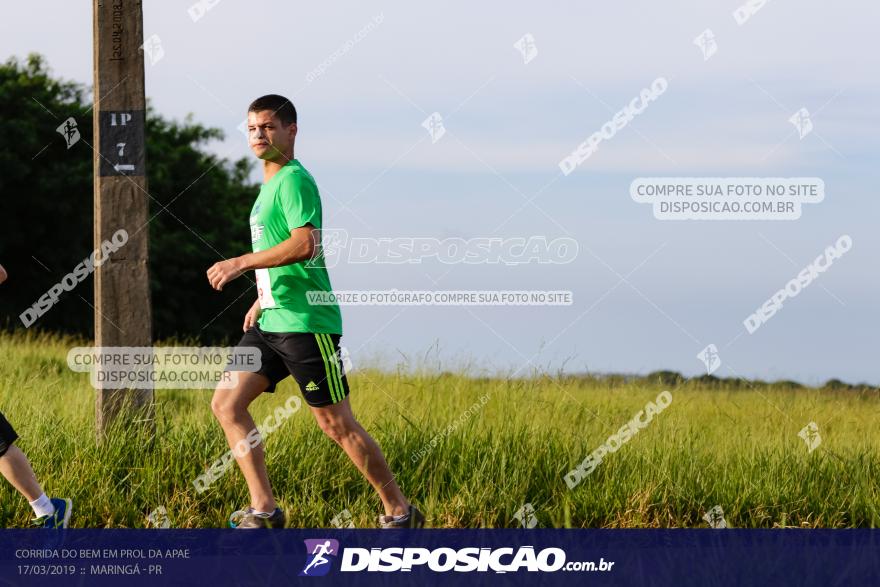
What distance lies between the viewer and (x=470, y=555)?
5.42m

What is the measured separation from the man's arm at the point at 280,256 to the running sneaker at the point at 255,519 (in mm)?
1358

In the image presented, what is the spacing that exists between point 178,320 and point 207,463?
24464 mm

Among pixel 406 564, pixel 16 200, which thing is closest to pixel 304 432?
pixel 406 564

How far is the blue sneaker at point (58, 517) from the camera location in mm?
5871

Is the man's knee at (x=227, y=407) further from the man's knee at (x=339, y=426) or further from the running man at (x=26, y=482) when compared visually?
the running man at (x=26, y=482)

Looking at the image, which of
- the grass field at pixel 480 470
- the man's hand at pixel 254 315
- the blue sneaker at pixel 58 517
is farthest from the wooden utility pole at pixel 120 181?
the man's hand at pixel 254 315

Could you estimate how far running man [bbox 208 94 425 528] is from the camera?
539 centimetres

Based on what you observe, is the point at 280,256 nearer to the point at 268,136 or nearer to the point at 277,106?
the point at 268,136

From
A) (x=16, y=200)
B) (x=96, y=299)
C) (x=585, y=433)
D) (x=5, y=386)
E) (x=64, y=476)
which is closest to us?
(x=64, y=476)

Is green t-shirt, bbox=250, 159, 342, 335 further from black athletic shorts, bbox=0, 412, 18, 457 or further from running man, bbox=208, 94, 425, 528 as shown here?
black athletic shorts, bbox=0, 412, 18, 457

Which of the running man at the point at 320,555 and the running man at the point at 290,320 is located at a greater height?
the running man at the point at 290,320

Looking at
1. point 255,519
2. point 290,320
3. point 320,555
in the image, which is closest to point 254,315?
point 290,320

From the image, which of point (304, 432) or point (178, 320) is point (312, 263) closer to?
point (304, 432)

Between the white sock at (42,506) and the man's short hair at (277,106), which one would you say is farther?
the white sock at (42,506)
